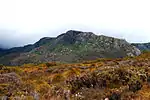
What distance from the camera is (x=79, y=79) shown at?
17.8m

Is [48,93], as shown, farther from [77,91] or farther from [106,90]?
[106,90]

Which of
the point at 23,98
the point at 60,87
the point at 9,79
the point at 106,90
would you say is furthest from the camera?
the point at 9,79

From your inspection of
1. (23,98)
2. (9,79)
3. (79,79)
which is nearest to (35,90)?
(23,98)

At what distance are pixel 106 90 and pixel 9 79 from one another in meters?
7.51

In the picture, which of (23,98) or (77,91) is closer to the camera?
(23,98)

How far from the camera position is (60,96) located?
15789mm

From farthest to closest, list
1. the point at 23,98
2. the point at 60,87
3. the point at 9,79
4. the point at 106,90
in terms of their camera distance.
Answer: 1. the point at 9,79
2. the point at 60,87
3. the point at 106,90
4. the point at 23,98

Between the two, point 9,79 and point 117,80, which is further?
point 9,79

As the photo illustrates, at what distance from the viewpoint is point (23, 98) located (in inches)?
572

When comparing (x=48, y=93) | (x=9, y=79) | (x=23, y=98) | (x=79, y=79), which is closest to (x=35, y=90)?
(x=48, y=93)

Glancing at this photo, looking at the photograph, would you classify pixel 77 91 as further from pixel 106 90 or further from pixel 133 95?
pixel 133 95

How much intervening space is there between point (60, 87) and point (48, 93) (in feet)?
3.04

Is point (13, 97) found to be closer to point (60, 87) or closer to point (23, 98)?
point (23, 98)

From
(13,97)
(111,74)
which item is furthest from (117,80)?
(13,97)
